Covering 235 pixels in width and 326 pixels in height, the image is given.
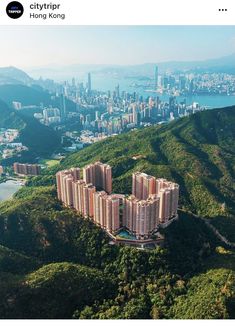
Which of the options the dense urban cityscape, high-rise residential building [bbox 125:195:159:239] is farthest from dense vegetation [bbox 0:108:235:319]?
the dense urban cityscape

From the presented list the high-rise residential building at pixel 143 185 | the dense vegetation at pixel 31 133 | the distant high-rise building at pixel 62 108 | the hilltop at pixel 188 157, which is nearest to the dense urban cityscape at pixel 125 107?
the distant high-rise building at pixel 62 108

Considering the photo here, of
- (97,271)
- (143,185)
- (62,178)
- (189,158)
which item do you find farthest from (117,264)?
(189,158)

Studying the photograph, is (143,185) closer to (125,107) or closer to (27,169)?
(27,169)

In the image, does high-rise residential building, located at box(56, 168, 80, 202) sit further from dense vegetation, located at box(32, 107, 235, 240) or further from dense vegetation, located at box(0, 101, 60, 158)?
dense vegetation, located at box(0, 101, 60, 158)

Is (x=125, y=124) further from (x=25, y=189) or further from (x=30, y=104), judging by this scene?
(x=25, y=189)

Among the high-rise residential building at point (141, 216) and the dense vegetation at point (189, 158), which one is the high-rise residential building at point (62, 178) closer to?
the dense vegetation at point (189, 158)
